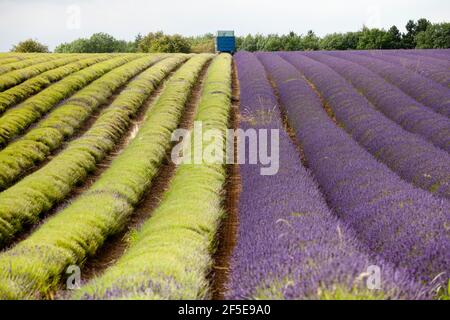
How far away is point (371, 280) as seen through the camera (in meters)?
4.25

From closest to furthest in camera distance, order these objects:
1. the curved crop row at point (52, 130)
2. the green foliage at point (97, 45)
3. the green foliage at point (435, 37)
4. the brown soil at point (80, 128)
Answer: the curved crop row at point (52, 130) → the brown soil at point (80, 128) → the green foliage at point (435, 37) → the green foliage at point (97, 45)

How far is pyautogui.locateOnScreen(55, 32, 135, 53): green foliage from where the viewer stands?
88.2 meters

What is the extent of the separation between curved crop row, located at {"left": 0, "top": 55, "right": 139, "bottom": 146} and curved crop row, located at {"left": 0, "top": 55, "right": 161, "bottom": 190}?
0.42 m

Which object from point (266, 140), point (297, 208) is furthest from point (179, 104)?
point (297, 208)

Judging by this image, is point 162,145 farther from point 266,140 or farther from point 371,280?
point 371,280

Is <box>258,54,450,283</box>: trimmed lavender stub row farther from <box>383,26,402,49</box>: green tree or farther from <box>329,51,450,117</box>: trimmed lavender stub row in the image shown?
<box>383,26,402,49</box>: green tree

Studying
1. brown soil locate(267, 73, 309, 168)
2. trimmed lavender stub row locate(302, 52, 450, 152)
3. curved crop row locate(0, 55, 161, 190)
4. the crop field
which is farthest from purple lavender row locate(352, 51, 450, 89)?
curved crop row locate(0, 55, 161, 190)

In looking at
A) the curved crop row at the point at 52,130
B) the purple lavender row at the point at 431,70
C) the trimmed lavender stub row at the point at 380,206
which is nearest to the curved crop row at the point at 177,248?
the trimmed lavender stub row at the point at 380,206

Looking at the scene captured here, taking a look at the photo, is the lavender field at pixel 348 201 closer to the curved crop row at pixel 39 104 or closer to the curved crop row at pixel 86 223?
the curved crop row at pixel 86 223

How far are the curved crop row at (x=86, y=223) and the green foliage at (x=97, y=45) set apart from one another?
7482cm

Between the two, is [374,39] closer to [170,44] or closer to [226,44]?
[226,44]

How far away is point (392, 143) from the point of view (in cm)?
1276

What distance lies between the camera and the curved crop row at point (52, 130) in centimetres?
1394

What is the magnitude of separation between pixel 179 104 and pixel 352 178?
11773mm
